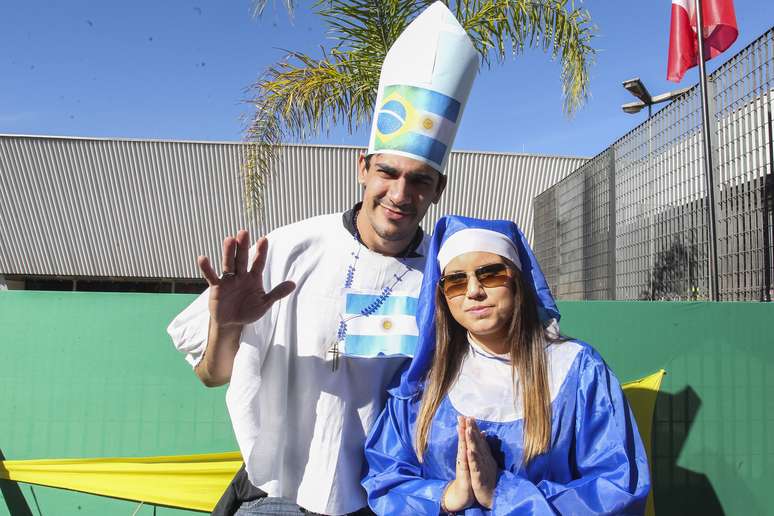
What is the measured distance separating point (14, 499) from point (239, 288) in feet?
7.34

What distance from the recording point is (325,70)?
251 inches

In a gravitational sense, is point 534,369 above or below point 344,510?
above

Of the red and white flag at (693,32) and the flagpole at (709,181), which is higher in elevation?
the red and white flag at (693,32)

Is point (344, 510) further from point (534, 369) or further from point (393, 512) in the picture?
point (534, 369)

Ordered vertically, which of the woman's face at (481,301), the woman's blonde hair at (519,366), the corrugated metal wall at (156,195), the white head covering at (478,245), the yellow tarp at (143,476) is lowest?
the yellow tarp at (143,476)

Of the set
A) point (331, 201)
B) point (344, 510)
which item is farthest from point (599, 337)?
point (331, 201)

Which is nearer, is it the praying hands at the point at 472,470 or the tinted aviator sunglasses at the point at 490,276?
the praying hands at the point at 472,470

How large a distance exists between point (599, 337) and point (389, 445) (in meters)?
1.74

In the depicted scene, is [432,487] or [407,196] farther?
[407,196]

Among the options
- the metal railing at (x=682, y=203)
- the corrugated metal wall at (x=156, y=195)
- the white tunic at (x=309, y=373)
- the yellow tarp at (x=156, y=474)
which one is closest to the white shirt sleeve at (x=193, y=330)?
the white tunic at (x=309, y=373)

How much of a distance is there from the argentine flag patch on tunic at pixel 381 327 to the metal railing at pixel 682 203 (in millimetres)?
2605

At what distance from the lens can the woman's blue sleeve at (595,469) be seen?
1.58 metres

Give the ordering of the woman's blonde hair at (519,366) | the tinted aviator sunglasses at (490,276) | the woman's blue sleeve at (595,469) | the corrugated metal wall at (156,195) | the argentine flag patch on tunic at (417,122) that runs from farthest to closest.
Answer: the corrugated metal wall at (156,195)
the argentine flag patch on tunic at (417,122)
the tinted aviator sunglasses at (490,276)
the woman's blonde hair at (519,366)
the woman's blue sleeve at (595,469)

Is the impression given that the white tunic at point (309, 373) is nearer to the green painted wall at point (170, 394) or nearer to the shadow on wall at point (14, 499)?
the green painted wall at point (170, 394)
